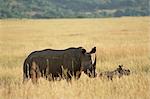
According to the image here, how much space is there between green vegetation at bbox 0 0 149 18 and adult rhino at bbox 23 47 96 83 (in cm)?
7578

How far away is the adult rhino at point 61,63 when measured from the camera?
1059 cm

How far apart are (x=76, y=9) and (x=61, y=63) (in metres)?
91.9

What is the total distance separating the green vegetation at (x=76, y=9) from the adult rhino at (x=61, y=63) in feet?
249

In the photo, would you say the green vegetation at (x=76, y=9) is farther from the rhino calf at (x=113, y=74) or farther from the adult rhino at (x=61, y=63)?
the adult rhino at (x=61, y=63)

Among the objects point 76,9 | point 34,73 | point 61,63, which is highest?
point 61,63

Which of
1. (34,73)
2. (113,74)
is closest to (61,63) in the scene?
(34,73)

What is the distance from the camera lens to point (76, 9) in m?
102

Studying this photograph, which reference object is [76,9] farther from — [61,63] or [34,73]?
[34,73]

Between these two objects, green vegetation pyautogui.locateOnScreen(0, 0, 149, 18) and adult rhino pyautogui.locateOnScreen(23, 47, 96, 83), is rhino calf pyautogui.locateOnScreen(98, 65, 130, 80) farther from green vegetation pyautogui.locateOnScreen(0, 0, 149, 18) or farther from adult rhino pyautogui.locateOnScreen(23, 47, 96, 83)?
green vegetation pyautogui.locateOnScreen(0, 0, 149, 18)

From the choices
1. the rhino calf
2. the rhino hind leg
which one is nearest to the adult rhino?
the rhino hind leg

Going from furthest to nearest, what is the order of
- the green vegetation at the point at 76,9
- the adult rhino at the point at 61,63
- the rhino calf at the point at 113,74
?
the green vegetation at the point at 76,9, the rhino calf at the point at 113,74, the adult rhino at the point at 61,63

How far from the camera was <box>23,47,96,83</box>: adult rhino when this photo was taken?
1059 centimetres

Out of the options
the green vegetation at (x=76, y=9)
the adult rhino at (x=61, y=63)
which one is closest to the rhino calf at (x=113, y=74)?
the adult rhino at (x=61, y=63)

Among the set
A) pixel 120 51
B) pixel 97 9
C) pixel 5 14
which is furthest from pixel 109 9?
pixel 120 51
